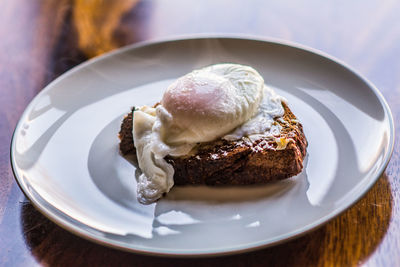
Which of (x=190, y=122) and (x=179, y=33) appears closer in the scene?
(x=190, y=122)

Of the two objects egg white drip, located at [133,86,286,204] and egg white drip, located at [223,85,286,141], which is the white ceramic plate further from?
egg white drip, located at [223,85,286,141]

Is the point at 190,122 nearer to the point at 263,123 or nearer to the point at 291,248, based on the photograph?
the point at 263,123

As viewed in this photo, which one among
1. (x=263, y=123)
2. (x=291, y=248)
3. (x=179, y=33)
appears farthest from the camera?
(x=179, y=33)

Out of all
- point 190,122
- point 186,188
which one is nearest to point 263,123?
point 190,122

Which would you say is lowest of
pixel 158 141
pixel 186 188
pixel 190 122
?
pixel 186 188

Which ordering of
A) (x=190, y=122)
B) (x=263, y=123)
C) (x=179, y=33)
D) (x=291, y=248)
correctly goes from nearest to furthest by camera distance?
(x=291, y=248)
(x=190, y=122)
(x=263, y=123)
(x=179, y=33)

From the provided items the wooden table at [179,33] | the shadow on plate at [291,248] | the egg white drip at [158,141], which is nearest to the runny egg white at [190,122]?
the egg white drip at [158,141]

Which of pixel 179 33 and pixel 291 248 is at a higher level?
pixel 291 248
